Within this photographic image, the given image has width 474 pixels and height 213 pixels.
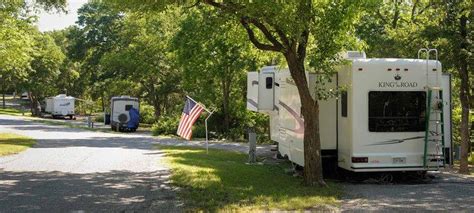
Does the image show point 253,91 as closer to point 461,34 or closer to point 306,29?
point 461,34

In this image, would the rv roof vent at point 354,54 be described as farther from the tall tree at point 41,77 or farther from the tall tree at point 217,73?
the tall tree at point 41,77

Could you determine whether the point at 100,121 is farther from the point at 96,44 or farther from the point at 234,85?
the point at 234,85

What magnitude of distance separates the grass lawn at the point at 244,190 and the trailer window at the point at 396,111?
1727 mm

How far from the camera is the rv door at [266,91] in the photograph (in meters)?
16.8

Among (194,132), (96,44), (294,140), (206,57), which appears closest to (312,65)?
(294,140)

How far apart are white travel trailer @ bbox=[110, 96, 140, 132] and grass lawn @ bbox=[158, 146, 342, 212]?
96.0 ft

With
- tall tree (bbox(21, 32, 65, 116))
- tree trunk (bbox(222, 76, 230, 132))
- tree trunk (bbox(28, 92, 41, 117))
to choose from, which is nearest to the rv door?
tree trunk (bbox(222, 76, 230, 132))

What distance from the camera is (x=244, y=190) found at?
435 inches

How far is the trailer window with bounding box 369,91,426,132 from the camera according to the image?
12672 millimetres

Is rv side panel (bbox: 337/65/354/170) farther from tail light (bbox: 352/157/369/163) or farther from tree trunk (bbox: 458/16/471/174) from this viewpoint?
tree trunk (bbox: 458/16/471/174)

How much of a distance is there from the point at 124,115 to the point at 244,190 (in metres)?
34.6

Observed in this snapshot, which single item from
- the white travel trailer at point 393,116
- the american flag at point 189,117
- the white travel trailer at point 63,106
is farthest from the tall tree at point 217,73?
the white travel trailer at point 63,106

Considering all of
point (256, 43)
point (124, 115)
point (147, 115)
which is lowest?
point (124, 115)

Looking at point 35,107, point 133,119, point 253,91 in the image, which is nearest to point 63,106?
point 35,107
